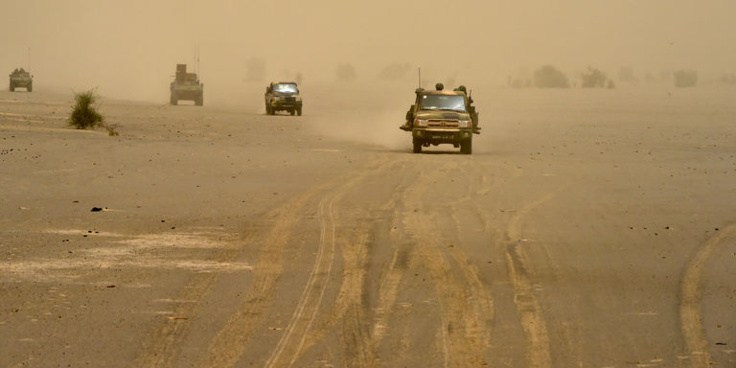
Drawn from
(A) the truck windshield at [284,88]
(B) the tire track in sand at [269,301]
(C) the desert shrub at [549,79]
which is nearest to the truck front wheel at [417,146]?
(B) the tire track in sand at [269,301]

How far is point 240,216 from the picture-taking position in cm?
1872

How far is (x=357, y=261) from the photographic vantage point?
14211 mm

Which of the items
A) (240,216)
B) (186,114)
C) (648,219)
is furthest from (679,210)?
(186,114)

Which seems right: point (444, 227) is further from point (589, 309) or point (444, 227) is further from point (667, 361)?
point (667, 361)

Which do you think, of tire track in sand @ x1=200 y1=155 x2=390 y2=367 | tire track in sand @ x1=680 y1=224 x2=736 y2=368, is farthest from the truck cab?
tire track in sand @ x1=680 y1=224 x2=736 y2=368

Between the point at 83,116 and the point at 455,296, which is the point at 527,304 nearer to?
the point at 455,296

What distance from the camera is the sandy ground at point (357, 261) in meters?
9.98

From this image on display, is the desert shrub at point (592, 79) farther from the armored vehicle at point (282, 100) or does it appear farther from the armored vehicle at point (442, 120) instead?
the armored vehicle at point (442, 120)

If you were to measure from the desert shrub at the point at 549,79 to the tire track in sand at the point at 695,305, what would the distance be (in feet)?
461

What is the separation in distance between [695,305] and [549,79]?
146444 millimetres

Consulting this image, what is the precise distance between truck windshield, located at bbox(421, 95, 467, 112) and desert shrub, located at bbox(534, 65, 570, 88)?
397 feet

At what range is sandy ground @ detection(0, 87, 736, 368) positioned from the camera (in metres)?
9.98

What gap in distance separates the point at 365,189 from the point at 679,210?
5.13 m

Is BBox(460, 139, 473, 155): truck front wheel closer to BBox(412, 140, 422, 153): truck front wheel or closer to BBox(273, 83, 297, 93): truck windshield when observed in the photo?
BBox(412, 140, 422, 153): truck front wheel
